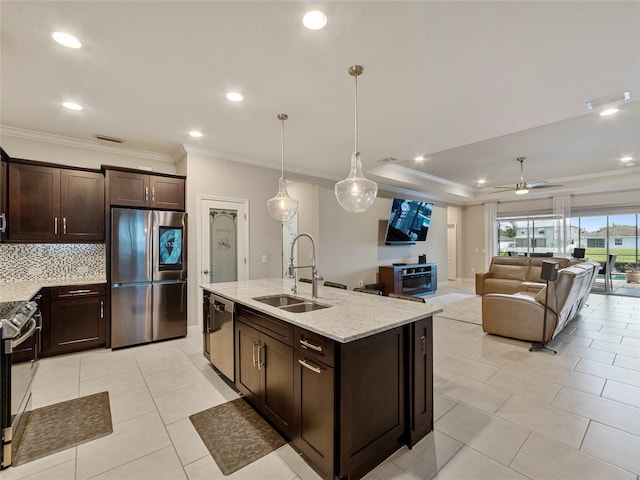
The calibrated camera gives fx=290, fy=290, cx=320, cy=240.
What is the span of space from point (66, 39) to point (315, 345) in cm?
269

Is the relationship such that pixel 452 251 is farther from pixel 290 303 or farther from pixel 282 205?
pixel 290 303

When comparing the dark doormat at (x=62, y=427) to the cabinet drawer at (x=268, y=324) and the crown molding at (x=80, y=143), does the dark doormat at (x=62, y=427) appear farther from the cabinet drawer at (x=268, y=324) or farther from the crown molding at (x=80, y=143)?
the crown molding at (x=80, y=143)

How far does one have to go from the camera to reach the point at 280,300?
2.75 meters

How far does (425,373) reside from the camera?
205cm

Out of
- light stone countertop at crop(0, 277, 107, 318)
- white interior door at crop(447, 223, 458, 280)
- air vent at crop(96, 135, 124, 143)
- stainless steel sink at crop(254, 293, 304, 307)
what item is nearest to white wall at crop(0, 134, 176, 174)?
air vent at crop(96, 135, 124, 143)

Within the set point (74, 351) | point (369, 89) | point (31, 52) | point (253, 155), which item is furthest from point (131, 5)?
point (74, 351)

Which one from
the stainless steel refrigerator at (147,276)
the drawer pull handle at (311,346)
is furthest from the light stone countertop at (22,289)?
the drawer pull handle at (311,346)

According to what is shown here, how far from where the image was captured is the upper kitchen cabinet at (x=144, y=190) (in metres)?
3.80

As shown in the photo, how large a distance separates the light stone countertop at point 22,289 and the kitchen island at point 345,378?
1.79 m

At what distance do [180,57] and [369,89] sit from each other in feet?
5.21

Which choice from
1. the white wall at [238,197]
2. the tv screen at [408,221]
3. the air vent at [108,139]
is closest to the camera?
the air vent at [108,139]

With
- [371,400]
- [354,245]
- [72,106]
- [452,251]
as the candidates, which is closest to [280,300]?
[371,400]

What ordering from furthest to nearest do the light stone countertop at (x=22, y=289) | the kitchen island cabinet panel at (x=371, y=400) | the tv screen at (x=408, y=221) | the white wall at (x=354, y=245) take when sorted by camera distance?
the tv screen at (x=408, y=221) < the white wall at (x=354, y=245) < the light stone countertop at (x=22, y=289) < the kitchen island cabinet panel at (x=371, y=400)

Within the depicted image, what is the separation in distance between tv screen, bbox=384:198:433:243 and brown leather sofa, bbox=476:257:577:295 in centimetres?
185
